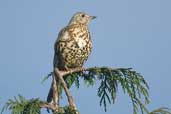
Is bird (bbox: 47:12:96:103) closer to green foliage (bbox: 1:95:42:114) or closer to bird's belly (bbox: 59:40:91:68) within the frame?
bird's belly (bbox: 59:40:91:68)

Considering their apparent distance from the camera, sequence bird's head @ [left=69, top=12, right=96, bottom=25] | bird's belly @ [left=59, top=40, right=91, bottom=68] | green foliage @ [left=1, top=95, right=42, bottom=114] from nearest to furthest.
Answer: green foliage @ [left=1, top=95, right=42, bottom=114] → bird's belly @ [left=59, top=40, right=91, bottom=68] → bird's head @ [left=69, top=12, right=96, bottom=25]

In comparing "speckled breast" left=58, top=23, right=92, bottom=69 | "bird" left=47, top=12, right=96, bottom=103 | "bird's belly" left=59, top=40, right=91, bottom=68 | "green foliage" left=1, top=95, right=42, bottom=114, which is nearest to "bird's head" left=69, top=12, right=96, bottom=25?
"bird" left=47, top=12, right=96, bottom=103

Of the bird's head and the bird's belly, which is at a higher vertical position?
the bird's head

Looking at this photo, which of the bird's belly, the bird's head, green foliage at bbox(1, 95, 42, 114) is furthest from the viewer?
the bird's head

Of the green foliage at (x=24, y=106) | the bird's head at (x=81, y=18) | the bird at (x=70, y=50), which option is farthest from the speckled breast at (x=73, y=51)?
the green foliage at (x=24, y=106)

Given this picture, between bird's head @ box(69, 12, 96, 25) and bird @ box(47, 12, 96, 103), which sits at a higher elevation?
bird's head @ box(69, 12, 96, 25)

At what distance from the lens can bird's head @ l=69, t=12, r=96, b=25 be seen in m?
11.9

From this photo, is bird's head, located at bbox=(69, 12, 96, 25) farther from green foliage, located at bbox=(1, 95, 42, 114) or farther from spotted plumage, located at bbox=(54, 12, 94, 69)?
green foliage, located at bbox=(1, 95, 42, 114)

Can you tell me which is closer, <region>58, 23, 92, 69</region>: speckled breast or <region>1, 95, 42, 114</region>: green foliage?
<region>1, 95, 42, 114</region>: green foliage

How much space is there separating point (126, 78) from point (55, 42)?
3.60 meters

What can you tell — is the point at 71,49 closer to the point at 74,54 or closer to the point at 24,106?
the point at 74,54

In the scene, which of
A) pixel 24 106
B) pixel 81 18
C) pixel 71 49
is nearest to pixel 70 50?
pixel 71 49

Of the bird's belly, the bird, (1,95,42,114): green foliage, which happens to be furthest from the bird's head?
(1,95,42,114): green foliage

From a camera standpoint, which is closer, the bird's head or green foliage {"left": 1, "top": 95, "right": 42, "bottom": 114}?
green foliage {"left": 1, "top": 95, "right": 42, "bottom": 114}
